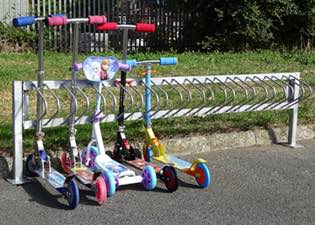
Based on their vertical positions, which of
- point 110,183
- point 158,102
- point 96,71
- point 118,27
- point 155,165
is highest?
point 118,27

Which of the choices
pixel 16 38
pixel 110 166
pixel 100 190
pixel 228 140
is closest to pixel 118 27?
pixel 110 166

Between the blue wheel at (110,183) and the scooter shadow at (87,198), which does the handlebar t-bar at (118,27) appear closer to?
the blue wheel at (110,183)

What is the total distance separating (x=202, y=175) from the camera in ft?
16.2

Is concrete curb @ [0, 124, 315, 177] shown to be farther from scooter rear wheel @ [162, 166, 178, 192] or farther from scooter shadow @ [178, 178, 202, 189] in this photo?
scooter rear wheel @ [162, 166, 178, 192]

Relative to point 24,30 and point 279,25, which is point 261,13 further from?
point 24,30

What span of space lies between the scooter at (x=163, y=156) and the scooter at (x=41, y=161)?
89 centimetres

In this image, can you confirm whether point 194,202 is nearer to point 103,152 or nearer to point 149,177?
point 149,177

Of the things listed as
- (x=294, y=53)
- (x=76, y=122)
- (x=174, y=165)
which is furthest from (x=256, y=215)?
(x=294, y=53)

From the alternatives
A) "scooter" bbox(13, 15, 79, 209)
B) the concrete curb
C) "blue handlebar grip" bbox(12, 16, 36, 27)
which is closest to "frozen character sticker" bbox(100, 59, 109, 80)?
"scooter" bbox(13, 15, 79, 209)

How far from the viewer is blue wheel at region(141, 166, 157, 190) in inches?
185

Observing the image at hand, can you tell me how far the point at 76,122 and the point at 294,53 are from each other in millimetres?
8751

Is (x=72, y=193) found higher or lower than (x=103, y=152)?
lower

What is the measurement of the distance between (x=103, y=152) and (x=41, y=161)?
0.50 metres

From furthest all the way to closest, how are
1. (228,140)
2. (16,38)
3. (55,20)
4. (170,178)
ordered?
1. (16,38)
2. (228,140)
3. (170,178)
4. (55,20)
